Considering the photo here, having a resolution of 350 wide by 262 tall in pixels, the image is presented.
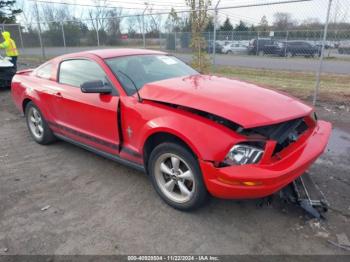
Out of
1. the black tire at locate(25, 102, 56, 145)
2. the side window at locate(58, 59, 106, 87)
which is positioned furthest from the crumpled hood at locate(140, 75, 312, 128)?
the black tire at locate(25, 102, 56, 145)

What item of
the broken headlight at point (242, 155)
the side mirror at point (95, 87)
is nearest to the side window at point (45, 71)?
the side mirror at point (95, 87)

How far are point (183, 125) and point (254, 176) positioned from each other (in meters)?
0.78

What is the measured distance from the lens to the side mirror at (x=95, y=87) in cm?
342

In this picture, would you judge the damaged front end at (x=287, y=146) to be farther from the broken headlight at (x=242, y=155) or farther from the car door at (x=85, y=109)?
the car door at (x=85, y=109)

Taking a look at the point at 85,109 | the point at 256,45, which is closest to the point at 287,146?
the point at 85,109

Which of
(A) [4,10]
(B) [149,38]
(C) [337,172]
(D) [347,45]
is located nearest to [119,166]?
(C) [337,172]

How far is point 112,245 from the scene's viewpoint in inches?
105

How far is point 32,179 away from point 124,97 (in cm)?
172

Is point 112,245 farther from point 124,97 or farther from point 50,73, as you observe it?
point 50,73

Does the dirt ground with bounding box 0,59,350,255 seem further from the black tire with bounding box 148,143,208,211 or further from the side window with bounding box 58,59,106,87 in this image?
the side window with bounding box 58,59,106,87

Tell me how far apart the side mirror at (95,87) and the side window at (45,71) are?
1.54 meters

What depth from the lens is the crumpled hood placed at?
106 inches

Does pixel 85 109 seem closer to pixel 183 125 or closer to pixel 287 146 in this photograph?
pixel 183 125

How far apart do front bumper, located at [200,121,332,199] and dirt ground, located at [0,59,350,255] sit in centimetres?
46
